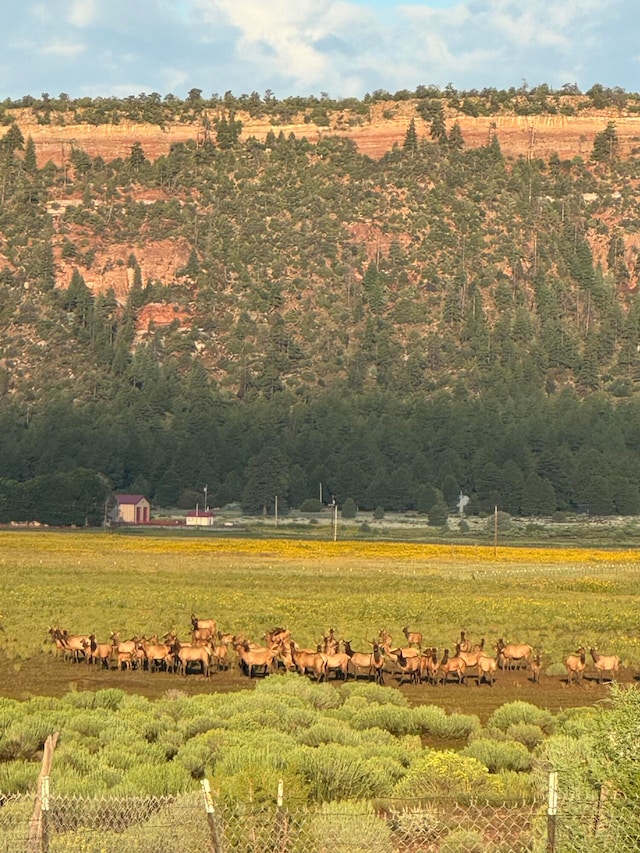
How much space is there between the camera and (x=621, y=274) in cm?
19762

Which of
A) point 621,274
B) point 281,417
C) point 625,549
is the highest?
point 621,274

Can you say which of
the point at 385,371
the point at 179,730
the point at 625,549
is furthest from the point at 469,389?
the point at 179,730

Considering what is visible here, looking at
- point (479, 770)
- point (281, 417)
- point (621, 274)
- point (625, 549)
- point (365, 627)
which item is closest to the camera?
point (479, 770)

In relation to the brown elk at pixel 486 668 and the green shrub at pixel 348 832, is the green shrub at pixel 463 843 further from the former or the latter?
the brown elk at pixel 486 668

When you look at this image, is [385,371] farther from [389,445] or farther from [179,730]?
[179,730]

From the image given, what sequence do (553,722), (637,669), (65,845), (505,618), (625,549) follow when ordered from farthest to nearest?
(625,549) < (505,618) < (637,669) < (553,722) < (65,845)

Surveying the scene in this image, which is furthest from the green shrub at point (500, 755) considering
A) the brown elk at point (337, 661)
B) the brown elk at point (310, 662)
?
the brown elk at point (337, 661)

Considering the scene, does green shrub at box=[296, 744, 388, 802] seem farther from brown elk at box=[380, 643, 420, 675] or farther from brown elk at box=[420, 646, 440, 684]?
brown elk at box=[380, 643, 420, 675]

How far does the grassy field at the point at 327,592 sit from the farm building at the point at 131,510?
4022 centimetres

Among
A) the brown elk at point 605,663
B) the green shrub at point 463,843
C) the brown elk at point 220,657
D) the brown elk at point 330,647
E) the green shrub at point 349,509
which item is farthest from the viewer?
the green shrub at point 349,509

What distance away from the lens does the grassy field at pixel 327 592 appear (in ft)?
133

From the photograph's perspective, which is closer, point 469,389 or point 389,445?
point 389,445

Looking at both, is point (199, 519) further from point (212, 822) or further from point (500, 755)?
point (212, 822)

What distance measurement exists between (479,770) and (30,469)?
469 ft
